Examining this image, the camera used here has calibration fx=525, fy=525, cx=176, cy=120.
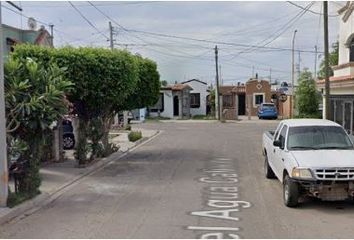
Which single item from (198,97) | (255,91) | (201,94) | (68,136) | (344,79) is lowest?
(68,136)

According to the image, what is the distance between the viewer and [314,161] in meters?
10.1

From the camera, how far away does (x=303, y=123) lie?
12.3 metres

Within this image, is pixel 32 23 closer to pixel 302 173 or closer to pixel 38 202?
pixel 38 202

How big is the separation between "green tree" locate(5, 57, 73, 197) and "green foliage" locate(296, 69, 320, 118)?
122ft

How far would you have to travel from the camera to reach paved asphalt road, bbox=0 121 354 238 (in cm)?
843

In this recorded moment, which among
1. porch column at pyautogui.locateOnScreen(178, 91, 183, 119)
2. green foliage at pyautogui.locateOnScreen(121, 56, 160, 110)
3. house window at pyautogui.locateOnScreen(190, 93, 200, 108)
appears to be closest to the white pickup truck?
green foliage at pyautogui.locateOnScreen(121, 56, 160, 110)

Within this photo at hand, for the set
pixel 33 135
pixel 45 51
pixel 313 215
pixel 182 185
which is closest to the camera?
pixel 313 215

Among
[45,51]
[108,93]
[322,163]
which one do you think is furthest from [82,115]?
[322,163]

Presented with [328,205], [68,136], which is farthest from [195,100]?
[328,205]

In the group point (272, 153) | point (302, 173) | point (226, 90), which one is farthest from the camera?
point (226, 90)

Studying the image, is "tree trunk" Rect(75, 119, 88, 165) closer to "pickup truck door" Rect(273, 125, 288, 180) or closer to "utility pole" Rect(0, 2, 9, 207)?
"utility pole" Rect(0, 2, 9, 207)

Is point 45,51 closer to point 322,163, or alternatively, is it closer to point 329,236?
point 322,163

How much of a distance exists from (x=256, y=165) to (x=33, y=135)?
858cm

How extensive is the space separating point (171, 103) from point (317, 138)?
4708 cm
